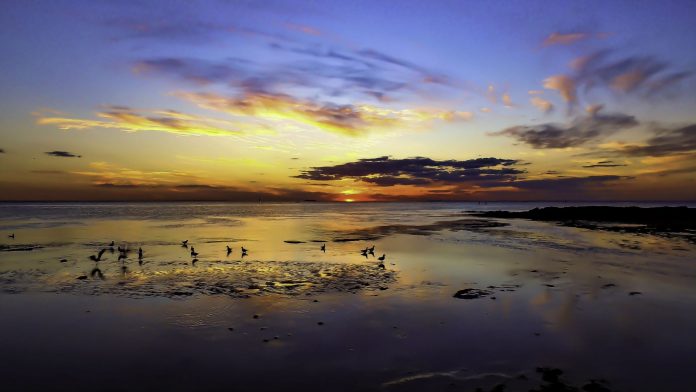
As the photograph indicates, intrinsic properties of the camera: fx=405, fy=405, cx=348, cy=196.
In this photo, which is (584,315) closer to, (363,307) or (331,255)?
(363,307)

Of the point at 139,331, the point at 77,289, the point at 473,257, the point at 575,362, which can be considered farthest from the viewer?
the point at 473,257

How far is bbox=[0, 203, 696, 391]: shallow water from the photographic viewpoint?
9859 millimetres

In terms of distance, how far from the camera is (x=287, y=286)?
750 inches

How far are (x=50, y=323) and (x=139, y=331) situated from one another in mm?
3430

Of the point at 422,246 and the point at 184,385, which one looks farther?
the point at 422,246

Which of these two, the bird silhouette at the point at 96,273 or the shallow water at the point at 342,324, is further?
the bird silhouette at the point at 96,273

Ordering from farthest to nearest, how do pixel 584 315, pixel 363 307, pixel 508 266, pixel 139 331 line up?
pixel 508 266 → pixel 363 307 → pixel 584 315 → pixel 139 331

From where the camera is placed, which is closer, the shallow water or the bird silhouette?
the shallow water

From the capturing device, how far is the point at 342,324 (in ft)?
44.4

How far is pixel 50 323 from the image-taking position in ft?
44.7

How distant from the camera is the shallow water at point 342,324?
9.86m

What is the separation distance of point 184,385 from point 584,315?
43.8 ft

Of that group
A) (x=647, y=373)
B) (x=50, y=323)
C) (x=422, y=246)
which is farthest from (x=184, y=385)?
(x=422, y=246)

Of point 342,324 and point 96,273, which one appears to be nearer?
point 342,324
